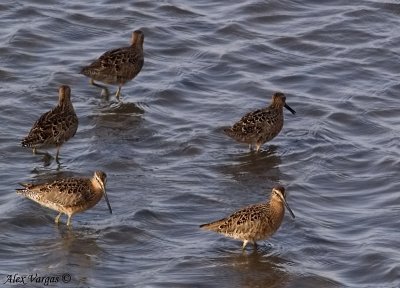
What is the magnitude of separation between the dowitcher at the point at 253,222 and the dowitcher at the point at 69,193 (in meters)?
1.24

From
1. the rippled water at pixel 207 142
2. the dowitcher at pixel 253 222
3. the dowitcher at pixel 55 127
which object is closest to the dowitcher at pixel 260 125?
the rippled water at pixel 207 142

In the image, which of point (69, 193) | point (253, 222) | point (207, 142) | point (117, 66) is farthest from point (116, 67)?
point (253, 222)

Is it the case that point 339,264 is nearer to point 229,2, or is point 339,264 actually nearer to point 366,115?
point 366,115

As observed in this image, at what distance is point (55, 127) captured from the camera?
1482 cm

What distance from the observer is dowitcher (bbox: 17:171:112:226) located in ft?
42.1

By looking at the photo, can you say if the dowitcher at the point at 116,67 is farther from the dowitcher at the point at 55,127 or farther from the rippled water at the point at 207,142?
the dowitcher at the point at 55,127

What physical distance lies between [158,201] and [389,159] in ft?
10.4

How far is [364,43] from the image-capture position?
19438mm

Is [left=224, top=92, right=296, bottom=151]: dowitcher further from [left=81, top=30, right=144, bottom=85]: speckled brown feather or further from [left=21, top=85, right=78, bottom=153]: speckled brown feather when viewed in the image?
[left=81, top=30, right=144, bottom=85]: speckled brown feather

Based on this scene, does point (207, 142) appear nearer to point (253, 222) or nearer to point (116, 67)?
point (116, 67)

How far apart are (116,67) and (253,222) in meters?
5.35

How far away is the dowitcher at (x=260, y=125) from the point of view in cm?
1540

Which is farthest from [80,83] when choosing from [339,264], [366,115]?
[339,264]

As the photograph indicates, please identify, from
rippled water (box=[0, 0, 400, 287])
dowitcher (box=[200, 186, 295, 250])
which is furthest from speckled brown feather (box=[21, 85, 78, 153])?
dowitcher (box=[200, 186, 295, 250])
